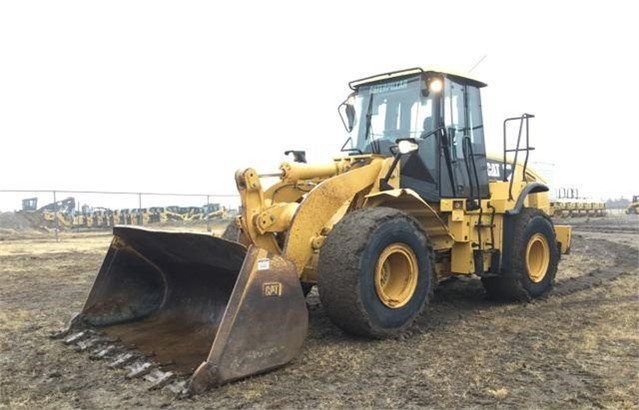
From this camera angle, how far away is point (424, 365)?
475 cm

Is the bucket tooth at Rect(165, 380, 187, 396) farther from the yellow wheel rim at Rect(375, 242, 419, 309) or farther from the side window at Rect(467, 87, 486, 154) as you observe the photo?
the side window at Rect(467, 87, 486, 154)

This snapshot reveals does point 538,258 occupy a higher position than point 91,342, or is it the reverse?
point 538,258

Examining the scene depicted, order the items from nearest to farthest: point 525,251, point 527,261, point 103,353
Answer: point 103,353
point 525,251
point 527,261

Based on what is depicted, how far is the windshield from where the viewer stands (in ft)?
22.6

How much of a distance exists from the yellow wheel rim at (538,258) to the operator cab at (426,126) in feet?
3.32

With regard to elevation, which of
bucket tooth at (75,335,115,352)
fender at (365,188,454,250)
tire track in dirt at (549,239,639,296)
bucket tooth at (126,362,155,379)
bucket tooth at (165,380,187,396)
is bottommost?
tire track in dirt at (549,239,639,296)

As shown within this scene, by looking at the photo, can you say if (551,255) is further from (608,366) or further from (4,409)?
(4,409)

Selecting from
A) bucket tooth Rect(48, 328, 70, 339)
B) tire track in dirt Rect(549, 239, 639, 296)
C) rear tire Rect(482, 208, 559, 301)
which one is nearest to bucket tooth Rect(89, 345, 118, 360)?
bucket tooth Rect(48, 328, 70, 339)

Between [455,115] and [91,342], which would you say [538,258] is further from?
[91,342]

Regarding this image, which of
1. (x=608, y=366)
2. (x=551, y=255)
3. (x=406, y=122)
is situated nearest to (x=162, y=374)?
(x=608, y=366)

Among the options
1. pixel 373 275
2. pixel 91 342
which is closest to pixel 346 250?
pixel 373 275

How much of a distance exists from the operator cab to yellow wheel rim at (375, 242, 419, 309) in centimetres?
110

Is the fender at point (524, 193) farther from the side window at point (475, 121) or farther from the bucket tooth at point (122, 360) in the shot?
the bucket tooth at point (122, 360)

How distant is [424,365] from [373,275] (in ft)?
3.02
